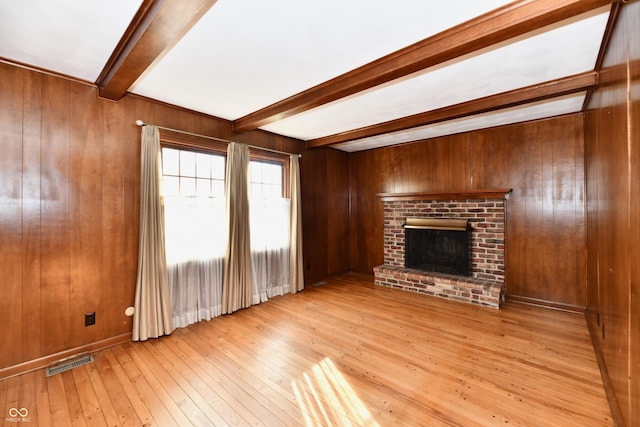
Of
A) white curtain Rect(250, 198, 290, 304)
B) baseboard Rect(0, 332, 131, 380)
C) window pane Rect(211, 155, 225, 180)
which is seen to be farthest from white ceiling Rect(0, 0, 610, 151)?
baseboard Rect(0, 332, 131, 380)

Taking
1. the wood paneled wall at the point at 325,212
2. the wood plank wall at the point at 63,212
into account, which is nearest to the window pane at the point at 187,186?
the wood plank wall at the point at 63,212

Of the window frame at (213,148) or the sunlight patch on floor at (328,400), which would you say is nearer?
the sunlight patch on floor at (328,400)

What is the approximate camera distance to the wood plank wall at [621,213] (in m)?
1.30

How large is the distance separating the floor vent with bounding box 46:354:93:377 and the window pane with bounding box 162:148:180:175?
1.95m

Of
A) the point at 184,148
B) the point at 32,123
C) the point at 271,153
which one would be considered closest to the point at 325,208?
the point at 271,153

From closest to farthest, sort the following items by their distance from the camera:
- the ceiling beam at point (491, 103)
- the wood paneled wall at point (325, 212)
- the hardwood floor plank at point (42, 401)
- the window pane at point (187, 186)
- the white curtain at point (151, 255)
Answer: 1. the hardwood floor plank at point (42, 401)
2. the ceiling beam at point (491, 103)
3. the white curtain at point (151, 255)
4. the window pane at point (187, 186)
5. the wood paneled wall at point (325, 212)

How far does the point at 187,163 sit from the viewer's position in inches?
132

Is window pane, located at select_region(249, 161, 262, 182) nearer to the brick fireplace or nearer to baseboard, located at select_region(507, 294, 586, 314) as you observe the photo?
the brick fireplace

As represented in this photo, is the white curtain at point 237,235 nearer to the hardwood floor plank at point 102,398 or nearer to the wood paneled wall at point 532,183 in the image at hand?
the hardwood floor plank at point 102,398

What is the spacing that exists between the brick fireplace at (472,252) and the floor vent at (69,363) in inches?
157

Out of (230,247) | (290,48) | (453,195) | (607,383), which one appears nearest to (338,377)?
(607,383)

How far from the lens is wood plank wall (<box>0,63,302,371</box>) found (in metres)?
2.25

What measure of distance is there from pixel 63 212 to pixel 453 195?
4.94 metres

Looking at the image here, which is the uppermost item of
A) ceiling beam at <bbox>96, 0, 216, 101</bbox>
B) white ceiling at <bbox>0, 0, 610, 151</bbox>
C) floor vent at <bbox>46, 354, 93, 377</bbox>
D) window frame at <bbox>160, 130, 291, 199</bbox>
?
white ceiling at <bbox>0, 0, 610, 151</bbox>
